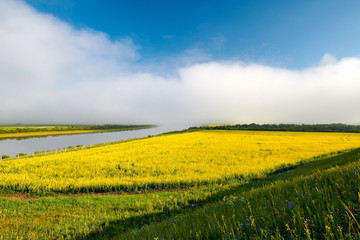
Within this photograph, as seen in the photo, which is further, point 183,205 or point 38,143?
point 38,143

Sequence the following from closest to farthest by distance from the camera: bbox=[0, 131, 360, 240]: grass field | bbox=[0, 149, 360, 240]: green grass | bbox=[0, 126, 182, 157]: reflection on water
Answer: bbox=[0, 131, 360, 240]: grass field → bbox=[0, 149, 360, 240]: green grass → bbox=[0, 126, 182, 157]: reflection on water

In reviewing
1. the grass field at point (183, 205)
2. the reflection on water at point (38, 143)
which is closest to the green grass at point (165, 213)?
the grass field at point (183, 205)

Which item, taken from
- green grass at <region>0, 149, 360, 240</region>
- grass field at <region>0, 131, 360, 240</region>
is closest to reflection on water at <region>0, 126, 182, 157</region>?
grass field at <region>0, 131, 360, 240</region>

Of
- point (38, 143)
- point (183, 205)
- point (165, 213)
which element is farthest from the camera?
point (38, 143)

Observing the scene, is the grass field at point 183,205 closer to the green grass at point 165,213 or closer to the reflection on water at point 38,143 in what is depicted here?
the green grass at point 165,213

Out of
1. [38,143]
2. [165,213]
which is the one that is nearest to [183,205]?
[165,213]

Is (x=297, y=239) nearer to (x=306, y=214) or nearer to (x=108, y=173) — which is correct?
(x=306, y=214)

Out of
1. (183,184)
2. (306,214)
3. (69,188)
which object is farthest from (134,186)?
(306,214)

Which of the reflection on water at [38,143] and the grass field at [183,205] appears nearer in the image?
the grass field at [183,205]

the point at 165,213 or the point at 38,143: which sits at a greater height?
the point at 165,213

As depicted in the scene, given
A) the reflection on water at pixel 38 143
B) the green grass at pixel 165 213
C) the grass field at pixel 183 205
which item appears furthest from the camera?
the reflection on water at pixel 38 143

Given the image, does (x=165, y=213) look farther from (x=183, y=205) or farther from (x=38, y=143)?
(x=38, y=143)

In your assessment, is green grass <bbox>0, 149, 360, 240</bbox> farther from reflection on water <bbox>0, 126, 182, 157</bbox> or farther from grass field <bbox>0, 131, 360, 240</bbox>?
reflection on water <bbox>0, 126, 182, 157</bbox>

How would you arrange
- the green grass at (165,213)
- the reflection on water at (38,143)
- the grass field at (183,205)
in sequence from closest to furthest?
the grass field at (183,205) → the green grass at (165,213) → the reflection on water at (38,143)
